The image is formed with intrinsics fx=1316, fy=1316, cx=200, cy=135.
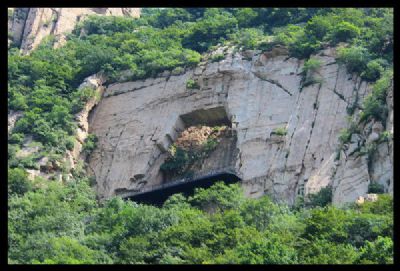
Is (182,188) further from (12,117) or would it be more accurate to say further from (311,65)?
(12,117)

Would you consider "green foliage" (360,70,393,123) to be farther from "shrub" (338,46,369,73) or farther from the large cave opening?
the large cave opening

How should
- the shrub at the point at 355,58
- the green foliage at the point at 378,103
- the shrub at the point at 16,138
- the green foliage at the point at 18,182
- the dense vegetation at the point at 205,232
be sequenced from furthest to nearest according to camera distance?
the shrub at the point at 16,138 < the shrub at the point at 355,58 < the green foliage at the point at 18,182 < the green foliage at the point at 378,103 < the dense vegetation at the point at 205,232

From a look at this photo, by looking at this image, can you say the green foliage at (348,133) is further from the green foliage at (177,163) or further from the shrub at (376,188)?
the green foliage at (177,163)

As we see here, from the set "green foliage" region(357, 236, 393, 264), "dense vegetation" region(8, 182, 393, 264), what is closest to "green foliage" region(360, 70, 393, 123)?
"dense vegetation" region(8, 182, 393, 264)

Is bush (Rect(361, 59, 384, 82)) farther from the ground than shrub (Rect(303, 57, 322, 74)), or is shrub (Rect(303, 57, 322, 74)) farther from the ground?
shrub (Rect(303, 57, 322, 74))

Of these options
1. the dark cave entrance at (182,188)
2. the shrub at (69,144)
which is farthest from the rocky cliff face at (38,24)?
the dark cave entrance at (182,188)

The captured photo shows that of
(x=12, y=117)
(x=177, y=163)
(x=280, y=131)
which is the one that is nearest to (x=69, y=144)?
(x=12, y=117)
